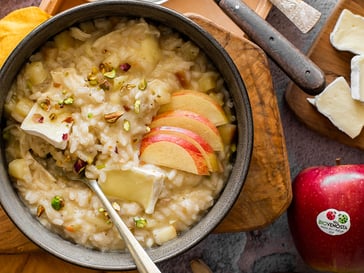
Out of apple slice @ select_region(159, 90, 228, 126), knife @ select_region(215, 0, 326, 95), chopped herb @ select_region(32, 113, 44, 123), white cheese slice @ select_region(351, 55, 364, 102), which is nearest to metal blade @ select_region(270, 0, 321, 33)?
white cheese slice @ select_region(351, 55, 364, 102)

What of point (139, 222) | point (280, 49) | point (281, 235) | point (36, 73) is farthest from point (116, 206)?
point (281, 235)

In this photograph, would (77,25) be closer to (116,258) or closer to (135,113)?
(135,113)

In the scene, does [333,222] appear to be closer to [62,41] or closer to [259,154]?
[259,154]

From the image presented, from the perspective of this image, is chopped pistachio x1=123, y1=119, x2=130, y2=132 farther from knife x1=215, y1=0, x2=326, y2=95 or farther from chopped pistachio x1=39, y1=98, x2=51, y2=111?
knife x1=215, y1=0, x2=326, y2=95

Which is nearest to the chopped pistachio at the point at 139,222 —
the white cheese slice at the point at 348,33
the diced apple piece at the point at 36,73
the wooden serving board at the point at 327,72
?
the diced apple piece at the point at 36,73

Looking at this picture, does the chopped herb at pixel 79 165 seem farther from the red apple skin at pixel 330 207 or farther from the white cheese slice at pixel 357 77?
the white cheese slice at pixel 357 77

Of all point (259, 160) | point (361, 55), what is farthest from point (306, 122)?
point (259, 160)
